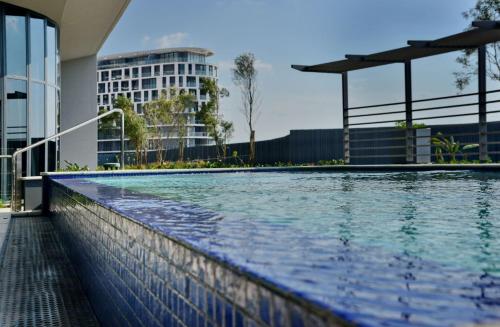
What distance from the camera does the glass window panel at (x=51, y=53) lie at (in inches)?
451

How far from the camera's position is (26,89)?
10.6 meters

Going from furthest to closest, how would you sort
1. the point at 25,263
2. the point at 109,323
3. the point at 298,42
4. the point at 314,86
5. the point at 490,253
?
the point at 298,42
the point at 314,86
the point at 25,263
the point at 109,323
the point at 490,253

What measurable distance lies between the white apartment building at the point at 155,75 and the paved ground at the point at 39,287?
6113cm

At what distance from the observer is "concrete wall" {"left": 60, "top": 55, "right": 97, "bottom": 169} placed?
1616 centimetres

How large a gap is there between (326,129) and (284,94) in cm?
1043

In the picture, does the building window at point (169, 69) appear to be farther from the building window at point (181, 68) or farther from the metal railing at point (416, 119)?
the metal railing at point (416, 119)

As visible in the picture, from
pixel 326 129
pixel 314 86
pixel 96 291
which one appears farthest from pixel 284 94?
pixel 96 291

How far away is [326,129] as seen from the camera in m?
18.3

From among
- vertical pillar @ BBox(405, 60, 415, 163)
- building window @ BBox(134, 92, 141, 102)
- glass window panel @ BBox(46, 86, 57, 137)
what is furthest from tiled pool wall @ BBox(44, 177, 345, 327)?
building window @ BBox(134, 92, 141, 102)

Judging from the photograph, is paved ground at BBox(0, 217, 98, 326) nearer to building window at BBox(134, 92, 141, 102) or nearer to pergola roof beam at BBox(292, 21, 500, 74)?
pergola roof beam at BBox(292, 21, 500, 74)

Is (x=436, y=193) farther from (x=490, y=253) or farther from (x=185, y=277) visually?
(x=185, y=277)

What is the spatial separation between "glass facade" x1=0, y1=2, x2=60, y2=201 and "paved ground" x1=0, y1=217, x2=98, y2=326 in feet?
18.6

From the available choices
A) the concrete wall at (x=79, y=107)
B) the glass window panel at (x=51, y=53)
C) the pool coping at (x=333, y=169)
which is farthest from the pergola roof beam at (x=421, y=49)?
the concrete wall at (x=79, y=107)

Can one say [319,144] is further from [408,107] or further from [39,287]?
[39,287]
